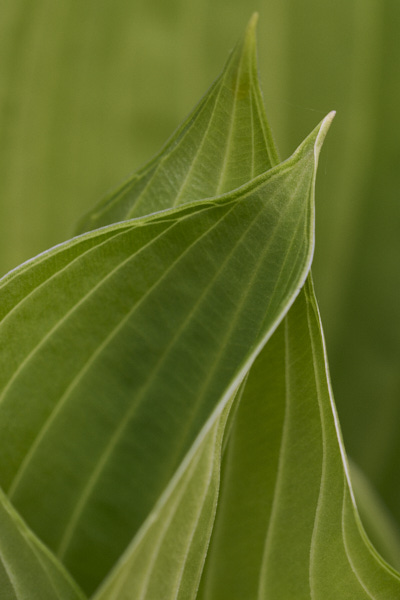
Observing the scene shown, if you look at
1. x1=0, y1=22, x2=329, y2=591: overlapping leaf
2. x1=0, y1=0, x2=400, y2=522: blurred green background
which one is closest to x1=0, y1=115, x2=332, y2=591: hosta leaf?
x1=0, y1=22, x2=329, y2=591: overlapping leaf

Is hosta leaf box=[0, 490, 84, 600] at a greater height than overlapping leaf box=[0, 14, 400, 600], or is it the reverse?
overlapping leaf box=[0, 14, 400, 600]

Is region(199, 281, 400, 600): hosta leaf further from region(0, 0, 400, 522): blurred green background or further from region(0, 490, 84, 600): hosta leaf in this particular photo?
region(0, 0, 400, 522): blurred green background

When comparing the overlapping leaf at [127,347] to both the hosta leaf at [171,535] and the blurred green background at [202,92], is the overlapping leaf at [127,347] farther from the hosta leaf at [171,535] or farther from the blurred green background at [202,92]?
the blurred green background at [202,92]

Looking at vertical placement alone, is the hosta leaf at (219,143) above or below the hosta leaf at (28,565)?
above

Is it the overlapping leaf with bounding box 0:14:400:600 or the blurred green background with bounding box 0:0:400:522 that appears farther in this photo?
the blurred green background with bounding box 0:0:400:522

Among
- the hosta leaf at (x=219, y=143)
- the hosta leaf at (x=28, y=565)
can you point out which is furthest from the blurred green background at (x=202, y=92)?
the hosta leaf at (x=28, y=565)

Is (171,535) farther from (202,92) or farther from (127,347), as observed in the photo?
(202,92)

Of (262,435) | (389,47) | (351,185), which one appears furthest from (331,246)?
(262,435)
